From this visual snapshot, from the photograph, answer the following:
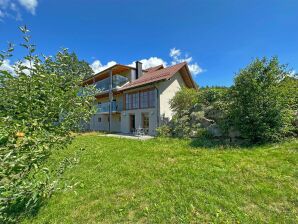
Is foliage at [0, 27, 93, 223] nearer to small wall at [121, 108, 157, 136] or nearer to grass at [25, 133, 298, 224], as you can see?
grass at [25, 133, 298, 224]

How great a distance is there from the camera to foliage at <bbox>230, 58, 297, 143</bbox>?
29.6 ft

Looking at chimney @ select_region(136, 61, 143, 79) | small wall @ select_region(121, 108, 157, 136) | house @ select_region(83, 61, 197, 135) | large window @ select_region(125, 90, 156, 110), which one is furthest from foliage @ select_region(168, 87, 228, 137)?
chimney @ select_region(136, 61, 143, 79)

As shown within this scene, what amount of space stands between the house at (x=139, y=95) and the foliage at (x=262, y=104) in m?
8.27

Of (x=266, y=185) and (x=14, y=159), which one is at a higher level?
(x=14, y=159)

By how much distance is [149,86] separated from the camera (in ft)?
62.2

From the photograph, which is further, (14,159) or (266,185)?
(266,185)

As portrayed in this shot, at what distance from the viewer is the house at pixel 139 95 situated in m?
18.1

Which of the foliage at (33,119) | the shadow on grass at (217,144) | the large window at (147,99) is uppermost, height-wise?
the large window at (147,99)

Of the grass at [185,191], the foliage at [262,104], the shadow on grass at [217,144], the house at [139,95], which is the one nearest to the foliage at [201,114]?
the shadow on grass at [217,144]

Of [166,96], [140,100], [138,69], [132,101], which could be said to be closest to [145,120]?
[140,100]

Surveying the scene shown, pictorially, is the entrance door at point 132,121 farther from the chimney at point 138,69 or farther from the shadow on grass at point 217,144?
the shadow on grass at point 217,144

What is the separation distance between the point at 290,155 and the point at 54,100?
8.16m

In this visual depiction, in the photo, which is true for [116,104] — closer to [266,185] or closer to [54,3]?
[54,3]

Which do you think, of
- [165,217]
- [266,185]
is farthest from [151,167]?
[266,185]
